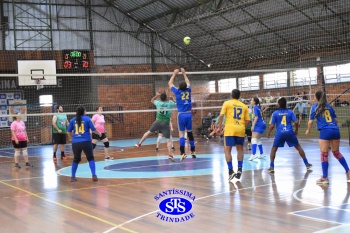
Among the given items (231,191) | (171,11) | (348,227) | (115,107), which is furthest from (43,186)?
(171,11)

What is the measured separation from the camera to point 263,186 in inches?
342

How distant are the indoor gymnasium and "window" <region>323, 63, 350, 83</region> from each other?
0.08 m

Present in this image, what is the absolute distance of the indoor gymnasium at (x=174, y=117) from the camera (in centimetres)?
702

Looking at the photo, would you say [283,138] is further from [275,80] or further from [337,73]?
[275,80]

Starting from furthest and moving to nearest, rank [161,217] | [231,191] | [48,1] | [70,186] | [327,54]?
1. [48,1]
2. [327,54]
3. [70,186]
4. [231,191]
5. [161,217]

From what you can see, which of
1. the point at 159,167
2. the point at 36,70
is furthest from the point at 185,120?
the point at 36,70

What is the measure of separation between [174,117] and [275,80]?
722 centimetres

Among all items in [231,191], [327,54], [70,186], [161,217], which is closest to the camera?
[161,217]

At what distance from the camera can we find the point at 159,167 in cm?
1239

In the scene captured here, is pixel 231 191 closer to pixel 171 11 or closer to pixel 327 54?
pixel 327 54

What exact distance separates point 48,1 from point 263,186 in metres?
26.6

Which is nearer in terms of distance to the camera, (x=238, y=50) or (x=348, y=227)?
(x=348, y=227)

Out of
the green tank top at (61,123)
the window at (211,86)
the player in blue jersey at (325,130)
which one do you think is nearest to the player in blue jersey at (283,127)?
the player in blue jersey at (325,130)

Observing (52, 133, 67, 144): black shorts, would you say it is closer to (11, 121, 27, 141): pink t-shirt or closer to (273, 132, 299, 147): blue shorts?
(11, 121, 27, 141): pink t-shirt
